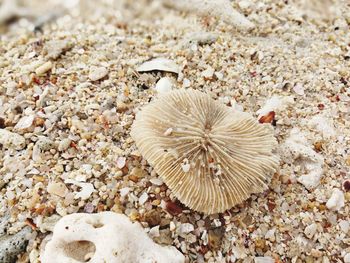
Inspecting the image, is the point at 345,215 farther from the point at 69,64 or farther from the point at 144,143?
the point at 69,64

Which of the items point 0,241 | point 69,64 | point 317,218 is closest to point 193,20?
point 69,64

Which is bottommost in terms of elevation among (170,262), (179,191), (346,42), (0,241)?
(0,241)

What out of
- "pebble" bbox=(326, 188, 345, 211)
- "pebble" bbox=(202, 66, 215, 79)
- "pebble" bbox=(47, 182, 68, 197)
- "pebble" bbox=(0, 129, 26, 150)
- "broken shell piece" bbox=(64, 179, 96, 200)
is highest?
"pebble" bbox=(202, 66, 215, 79)

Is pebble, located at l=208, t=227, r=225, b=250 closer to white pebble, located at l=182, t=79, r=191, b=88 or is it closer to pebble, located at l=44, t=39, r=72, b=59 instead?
white pebble, located at l=182, t=79, r=191, b=88

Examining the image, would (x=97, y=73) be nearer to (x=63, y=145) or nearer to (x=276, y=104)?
(x=63, y=145)

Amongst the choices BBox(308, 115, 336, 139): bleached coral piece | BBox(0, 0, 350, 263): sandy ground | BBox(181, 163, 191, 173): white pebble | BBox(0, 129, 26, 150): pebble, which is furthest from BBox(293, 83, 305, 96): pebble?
BBox(0, 129, 26, 150): pebble

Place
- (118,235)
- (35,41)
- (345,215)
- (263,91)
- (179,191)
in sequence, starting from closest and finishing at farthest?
(118,235), (179,191), (345,215), (263,91), (35,41)
